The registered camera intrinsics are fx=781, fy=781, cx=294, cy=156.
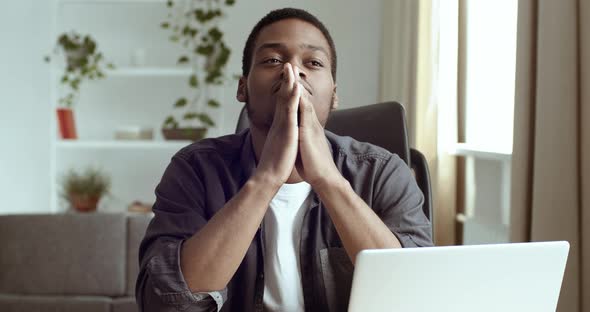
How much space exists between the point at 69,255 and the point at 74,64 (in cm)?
243

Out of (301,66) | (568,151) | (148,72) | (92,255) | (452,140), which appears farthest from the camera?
(148,72)

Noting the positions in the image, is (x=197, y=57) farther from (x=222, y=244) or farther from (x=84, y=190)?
(x=222, y=244)

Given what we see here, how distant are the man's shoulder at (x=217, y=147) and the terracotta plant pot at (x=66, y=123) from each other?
3.62 meters

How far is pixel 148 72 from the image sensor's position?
4.71 m

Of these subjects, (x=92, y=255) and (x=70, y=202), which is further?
(x=70, y=202)

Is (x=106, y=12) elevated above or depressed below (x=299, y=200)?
above

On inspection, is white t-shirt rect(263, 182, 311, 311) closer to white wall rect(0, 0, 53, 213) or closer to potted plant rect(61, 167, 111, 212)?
potted plant rect(61, 167, 111, 212)

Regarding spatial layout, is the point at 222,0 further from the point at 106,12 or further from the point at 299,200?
the point at 299,200

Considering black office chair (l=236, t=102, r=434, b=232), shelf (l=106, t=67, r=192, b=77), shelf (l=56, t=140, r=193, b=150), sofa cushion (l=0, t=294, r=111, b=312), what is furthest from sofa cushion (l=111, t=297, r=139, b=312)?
shelf (l=106, t=67, r=192, b=77)

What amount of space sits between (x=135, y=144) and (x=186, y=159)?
349 cm

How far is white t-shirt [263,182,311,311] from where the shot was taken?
125cm

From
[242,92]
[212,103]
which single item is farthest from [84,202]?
[242,92]

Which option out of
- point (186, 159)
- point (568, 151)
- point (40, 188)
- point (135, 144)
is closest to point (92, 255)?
point (186, 159)

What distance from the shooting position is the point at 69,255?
2.57 meters
